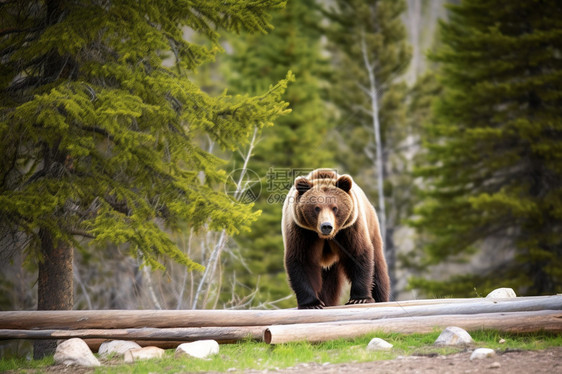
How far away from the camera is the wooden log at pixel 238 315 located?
5.57 m

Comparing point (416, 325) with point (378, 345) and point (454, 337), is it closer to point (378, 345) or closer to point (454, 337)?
point (454, 337)

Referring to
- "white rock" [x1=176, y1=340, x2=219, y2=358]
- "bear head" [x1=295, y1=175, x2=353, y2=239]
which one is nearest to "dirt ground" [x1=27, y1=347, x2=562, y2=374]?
"white rock" [x1=176, y1=340, x2=219, y2=358]

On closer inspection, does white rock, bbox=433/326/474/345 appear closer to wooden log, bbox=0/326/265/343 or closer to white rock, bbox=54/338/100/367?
wooden log, bbox=0/326/265/343

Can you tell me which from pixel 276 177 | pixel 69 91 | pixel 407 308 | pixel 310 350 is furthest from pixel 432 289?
pixel 69 91

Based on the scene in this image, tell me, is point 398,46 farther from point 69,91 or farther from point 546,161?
point 69,91

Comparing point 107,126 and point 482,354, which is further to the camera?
point 107,126

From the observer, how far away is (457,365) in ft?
14.7

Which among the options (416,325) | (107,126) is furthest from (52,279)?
(416,325)

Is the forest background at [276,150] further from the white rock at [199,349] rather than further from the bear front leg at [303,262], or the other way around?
the white rock at [199,349]

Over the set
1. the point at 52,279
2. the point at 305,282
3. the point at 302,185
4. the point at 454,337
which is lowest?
the point at 454,337

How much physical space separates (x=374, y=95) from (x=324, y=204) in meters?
15.2

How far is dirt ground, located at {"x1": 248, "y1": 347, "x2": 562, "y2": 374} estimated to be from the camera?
433 cm

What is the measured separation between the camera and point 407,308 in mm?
5719

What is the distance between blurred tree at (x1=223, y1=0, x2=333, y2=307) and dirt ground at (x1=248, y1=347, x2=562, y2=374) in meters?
11.7
